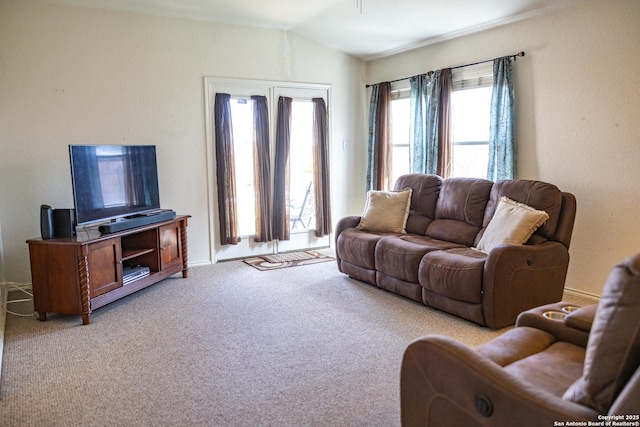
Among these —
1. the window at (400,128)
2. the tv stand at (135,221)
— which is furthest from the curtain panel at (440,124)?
the tv stand at (135,221)

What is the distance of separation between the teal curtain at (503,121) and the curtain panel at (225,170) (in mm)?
2740

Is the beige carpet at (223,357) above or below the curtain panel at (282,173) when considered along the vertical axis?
below

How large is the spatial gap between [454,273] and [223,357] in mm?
1690

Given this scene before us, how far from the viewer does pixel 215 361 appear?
9.23ft

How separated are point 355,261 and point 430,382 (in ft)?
9.14

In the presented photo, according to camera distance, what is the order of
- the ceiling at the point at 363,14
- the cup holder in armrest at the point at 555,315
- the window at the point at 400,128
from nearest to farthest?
the cup holder in armrest at the point at 555,315
the ceiling at the point at 363,14
the window at the point at 400,128

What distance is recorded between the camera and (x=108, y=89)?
14.8 feet

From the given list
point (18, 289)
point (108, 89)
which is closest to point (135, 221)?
point (18, 289)

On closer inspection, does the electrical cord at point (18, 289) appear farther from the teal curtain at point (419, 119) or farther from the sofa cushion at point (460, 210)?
the teal curtain at point (419, 119)

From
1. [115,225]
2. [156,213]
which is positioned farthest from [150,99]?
[115,225]

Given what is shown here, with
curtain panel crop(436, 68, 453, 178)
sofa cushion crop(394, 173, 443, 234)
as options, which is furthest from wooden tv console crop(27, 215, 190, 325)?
curtain panel crop(436, 68, 453, 178)

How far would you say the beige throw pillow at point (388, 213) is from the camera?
177 inches

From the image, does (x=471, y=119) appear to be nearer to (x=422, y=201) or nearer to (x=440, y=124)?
(x=440, y=124)

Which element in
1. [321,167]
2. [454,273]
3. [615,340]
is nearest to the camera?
[615,340]
